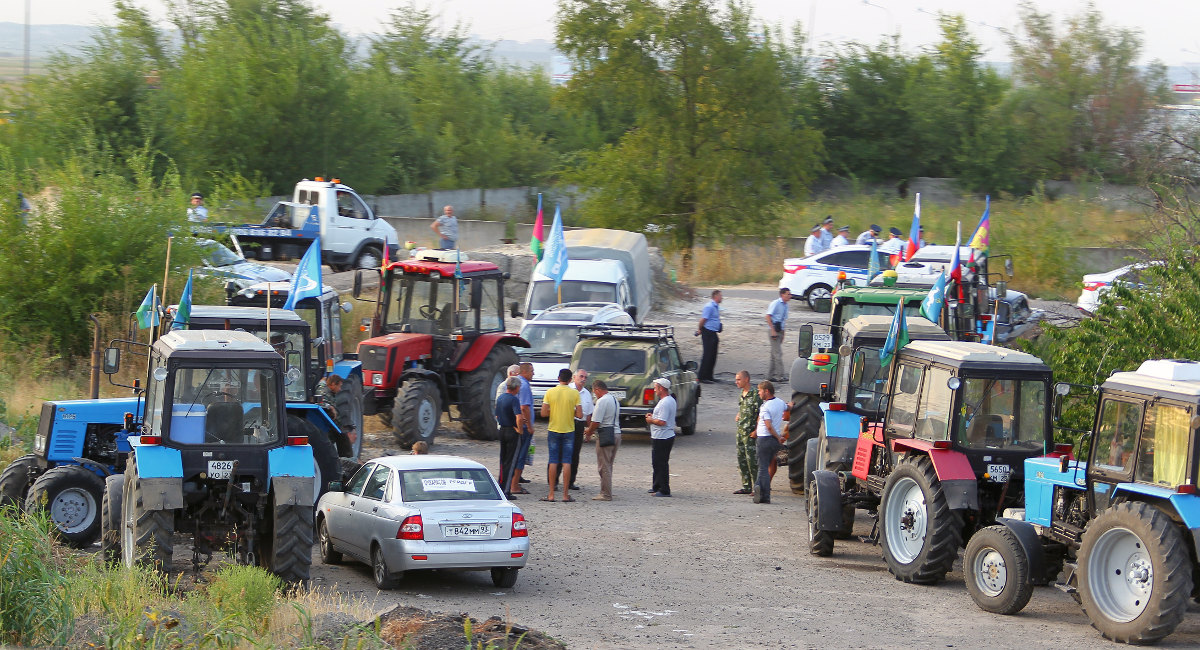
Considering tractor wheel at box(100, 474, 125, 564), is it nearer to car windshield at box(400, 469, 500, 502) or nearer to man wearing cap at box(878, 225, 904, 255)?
car windshield at box(400, 469, 500, 502)

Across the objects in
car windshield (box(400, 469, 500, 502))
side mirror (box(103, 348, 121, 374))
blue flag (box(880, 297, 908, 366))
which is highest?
blue flag (box(880, 297, 908, 366))

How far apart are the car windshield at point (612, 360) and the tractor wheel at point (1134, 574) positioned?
1095 centimetres

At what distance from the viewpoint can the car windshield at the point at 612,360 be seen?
20.5 metres

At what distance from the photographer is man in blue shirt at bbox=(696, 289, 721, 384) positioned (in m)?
25.2

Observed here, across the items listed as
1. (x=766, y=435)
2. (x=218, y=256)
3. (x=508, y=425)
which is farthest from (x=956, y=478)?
(x=218, y=256)

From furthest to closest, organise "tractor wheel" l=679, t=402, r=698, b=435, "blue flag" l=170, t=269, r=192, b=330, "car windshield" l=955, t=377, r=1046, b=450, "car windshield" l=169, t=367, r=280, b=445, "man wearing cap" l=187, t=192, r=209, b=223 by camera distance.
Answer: "man wearing cap" l=187, t=192, r=209, b=223 → "tractor wheel" l=679, t=402, r=698, b=435 → "blue flag" l=170, t=269, r=192, b=330 → "car windshield" l=955, t=377, r=1046, b=450 → "car windshield" l=169, t=367, r=280, b=445

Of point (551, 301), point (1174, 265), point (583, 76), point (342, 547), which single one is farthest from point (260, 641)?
point (583, 76)

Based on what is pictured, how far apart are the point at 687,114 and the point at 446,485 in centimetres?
2632

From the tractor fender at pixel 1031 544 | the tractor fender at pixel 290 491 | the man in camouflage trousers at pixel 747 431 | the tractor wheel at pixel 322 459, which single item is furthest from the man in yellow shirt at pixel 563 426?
the tractor fender at pixel 1031 544

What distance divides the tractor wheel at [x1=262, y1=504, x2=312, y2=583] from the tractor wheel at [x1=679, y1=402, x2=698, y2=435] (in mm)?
10905

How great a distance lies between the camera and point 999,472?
11.7 m

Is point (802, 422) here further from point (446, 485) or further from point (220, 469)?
point (220, 469)

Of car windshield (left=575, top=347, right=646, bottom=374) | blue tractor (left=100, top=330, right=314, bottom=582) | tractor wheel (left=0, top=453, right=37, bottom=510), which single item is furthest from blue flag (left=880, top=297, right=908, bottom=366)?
tractor wheel (left=0, top=453, right=37, bottom=510)

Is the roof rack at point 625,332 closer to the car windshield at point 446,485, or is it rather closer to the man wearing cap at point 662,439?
the man wearing cap at point 662,439
